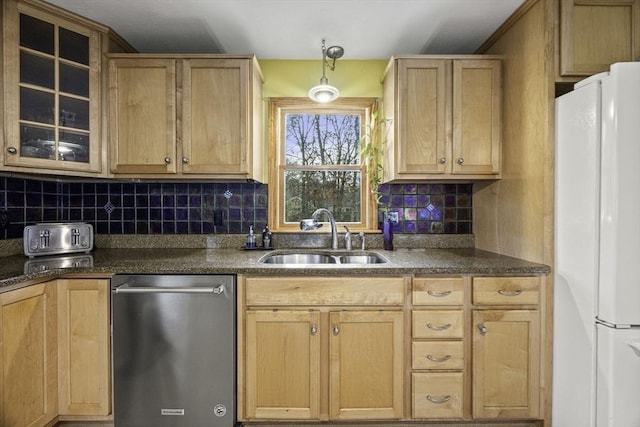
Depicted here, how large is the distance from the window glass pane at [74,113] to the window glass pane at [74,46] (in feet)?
0.78

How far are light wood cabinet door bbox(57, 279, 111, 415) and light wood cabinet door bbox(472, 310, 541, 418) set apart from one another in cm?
188

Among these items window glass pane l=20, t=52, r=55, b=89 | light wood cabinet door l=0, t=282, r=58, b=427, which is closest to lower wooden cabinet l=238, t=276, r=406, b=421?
light wood cabinet door l=0, t=282, r=58, b=427

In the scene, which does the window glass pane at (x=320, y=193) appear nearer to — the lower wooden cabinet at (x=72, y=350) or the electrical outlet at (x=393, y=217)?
the electrical outlet at (x=393, y=217)

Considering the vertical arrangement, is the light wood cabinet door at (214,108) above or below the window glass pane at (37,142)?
above

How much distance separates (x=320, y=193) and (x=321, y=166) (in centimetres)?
21

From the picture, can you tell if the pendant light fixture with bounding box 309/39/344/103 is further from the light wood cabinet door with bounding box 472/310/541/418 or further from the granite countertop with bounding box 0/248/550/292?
the light wood cabinet door with bounding box 472/310/541/418

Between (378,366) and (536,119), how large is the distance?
1528 millimetres

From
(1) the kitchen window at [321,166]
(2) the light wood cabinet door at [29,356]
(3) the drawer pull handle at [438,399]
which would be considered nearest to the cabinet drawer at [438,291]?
(3) the drawer pull handle at [438,399]

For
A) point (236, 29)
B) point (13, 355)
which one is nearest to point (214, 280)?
point (13, 355)

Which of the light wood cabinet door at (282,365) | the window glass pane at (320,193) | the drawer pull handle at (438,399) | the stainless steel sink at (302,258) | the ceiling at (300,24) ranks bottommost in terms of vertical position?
the drawer pull handle at (438,399)

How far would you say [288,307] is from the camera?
1662 millimetres

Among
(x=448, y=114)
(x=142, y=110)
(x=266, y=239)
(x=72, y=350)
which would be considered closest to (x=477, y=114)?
(x=448, y=114)

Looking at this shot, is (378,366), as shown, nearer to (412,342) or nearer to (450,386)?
(412,342)

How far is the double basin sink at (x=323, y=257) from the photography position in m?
2.17
